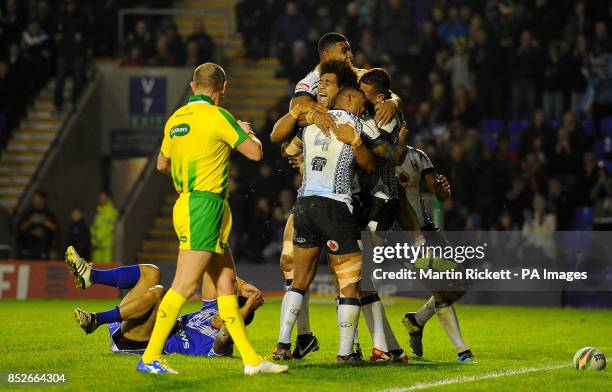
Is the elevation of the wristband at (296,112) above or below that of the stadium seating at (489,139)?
below

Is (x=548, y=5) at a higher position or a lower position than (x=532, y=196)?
higher

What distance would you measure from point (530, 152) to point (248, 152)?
13280 millimetres

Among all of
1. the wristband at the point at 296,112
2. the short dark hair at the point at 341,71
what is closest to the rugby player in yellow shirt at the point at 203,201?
the wristband at the point at 296,112

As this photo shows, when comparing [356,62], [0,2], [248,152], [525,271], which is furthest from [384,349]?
[0,2]

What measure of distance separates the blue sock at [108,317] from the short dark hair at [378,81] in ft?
9.38

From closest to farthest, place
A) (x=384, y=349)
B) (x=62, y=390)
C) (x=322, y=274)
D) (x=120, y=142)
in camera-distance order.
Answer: (x=62, y=390) → (x=384, y=349) → (x=322, y=274) → (x=120, y=142)

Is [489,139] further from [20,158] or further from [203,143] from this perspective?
[203,143]

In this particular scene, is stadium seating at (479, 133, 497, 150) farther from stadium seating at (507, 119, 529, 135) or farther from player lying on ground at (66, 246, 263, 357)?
player lying on ground at (66, 246, 263, 357)

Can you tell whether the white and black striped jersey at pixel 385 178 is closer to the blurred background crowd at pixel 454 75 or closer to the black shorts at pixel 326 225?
the black shorts at pixel 326 225

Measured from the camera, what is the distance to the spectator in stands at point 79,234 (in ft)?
74.6

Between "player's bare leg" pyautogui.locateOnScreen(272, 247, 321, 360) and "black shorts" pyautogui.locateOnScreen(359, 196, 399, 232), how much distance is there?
2.38 feet

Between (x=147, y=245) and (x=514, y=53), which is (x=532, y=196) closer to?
(x=514, y=53)

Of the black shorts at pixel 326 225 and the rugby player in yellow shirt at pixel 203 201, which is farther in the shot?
the black shorts at pixel 326 225

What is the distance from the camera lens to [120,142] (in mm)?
25516
